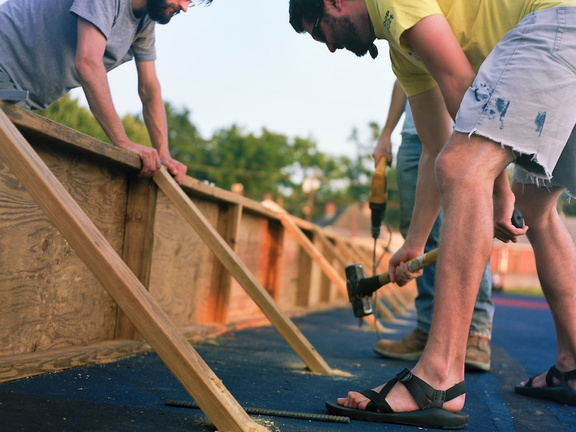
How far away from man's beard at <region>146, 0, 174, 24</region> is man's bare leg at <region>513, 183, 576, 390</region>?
5.68 feet

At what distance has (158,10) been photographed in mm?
2865

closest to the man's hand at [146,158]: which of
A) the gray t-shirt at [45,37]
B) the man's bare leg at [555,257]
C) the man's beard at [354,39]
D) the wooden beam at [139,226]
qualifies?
the wooden beam at [139,226]

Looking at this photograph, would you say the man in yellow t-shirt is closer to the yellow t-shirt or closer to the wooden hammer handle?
the yellow t-shirt

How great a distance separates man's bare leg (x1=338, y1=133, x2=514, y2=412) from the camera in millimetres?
1766

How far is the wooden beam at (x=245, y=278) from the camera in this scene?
257cm

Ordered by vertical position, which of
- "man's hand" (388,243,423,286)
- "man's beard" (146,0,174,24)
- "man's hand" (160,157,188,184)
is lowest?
"man's hand" (388,243,423,286)

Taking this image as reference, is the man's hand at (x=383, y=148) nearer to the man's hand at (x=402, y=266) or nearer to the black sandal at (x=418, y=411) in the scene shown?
the man's hand at (x=402, y=266)

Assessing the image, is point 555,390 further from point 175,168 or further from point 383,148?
point 175,168

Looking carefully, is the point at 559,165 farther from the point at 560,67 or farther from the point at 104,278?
the point at 104,278

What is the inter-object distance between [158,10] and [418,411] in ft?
6.83

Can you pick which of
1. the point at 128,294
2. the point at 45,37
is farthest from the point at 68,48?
the point at 128,294

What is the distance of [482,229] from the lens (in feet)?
5.84

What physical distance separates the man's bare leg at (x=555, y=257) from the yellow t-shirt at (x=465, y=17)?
647 millimetres

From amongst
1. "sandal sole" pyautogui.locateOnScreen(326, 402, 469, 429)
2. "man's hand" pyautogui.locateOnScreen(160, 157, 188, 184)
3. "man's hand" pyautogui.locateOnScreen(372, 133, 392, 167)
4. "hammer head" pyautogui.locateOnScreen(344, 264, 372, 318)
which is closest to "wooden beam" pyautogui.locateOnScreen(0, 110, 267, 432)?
"sandal sole" pyautogui.locateOnScreen(326, 402, 469, 429)
